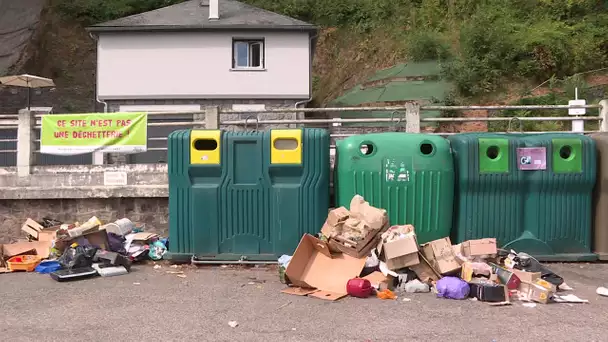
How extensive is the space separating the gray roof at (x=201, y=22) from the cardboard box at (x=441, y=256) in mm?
14378

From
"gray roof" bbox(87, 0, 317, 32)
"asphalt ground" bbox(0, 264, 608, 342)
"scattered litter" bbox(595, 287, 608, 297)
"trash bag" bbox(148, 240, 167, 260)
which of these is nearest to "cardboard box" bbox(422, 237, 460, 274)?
"asphalt ground" bbox(0, 264, 608, 342)

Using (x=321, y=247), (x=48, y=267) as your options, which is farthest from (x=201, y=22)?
(x=321, y=247)

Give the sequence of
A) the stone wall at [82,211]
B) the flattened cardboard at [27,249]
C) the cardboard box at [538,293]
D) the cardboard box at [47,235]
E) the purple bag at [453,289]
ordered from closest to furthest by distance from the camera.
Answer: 1. the cardboard box at [538,293]
2. the purple bag at [453,289]
3. the flattened cardboard at [27,249]
4. the cardboard box at [47,235]
5. the stone wall at [82,211]

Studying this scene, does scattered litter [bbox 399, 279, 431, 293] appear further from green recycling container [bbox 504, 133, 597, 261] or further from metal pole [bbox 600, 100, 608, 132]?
metal pole [bbox 600, 100, 608, 132]

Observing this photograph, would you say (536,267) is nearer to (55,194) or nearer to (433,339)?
(433,339)

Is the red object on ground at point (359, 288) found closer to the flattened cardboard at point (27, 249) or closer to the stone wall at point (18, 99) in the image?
Result: the flattened cardboard at point (27, 249)

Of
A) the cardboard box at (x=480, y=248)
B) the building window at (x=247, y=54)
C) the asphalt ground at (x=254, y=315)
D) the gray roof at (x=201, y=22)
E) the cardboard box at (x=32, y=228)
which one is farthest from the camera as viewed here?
the building window at (x=247, y=54)

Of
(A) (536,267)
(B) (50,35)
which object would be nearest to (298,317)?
(A) (536,267)

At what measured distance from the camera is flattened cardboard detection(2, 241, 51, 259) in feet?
21.9

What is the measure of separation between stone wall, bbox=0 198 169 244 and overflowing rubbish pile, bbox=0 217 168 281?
1.16 ft

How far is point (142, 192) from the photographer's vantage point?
7.62 meters

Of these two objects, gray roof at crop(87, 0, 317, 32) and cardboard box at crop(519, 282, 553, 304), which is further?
gray roof at crop(87, 0, 317, 32)

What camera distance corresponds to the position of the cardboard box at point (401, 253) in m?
5.20

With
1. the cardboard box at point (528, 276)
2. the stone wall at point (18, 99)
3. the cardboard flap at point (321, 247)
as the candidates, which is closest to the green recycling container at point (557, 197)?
the cardboard box at point (528, 276)
